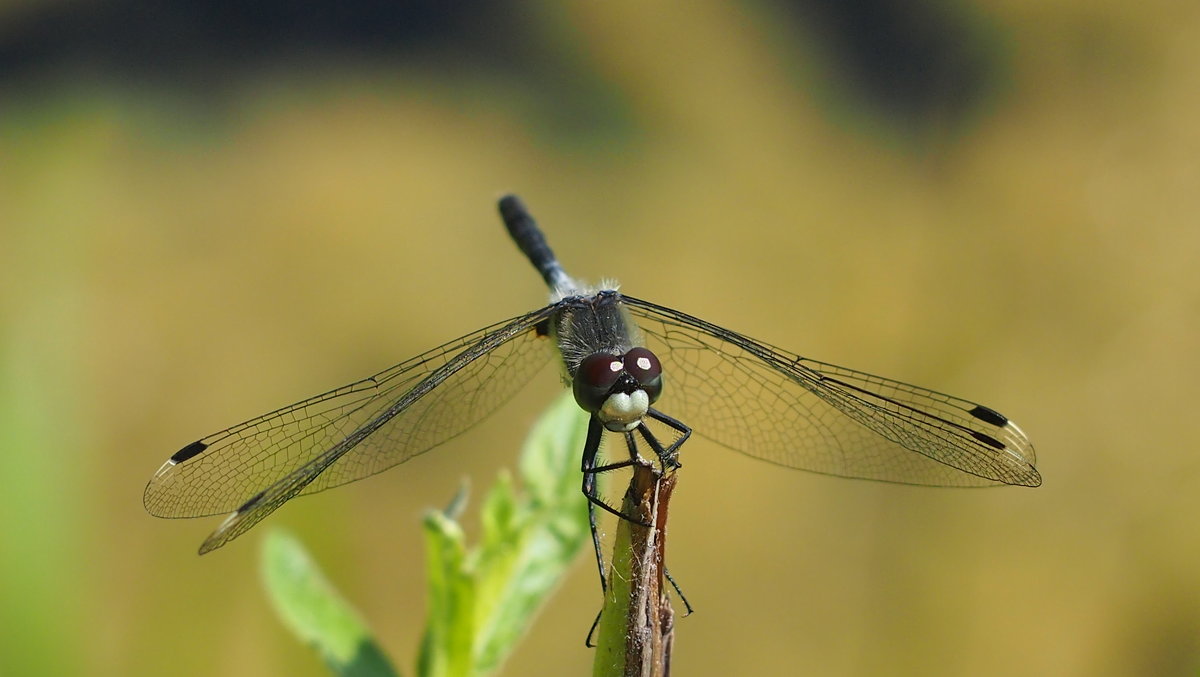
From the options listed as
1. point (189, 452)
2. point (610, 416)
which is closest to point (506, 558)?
point (610, 416)

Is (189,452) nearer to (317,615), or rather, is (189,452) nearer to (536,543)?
(317,615)

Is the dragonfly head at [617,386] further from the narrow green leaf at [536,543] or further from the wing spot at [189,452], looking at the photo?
the wing spot at [189,452]

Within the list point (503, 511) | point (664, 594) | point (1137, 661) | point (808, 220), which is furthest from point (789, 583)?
point (664, 594)

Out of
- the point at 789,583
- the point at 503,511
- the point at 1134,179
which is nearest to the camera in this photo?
the point at 503,511

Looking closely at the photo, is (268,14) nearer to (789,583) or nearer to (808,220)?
(808,220)

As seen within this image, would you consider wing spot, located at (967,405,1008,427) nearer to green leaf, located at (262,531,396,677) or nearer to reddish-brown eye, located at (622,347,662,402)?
reddish-brown eye, located at (622,347,662,402)

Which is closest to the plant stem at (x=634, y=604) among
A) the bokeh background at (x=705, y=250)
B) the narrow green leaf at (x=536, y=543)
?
the narrow green leaf at (x=536, y=543)
